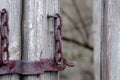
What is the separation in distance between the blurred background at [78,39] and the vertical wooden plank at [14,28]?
7.49 feet

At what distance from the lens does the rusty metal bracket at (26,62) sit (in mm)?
1264

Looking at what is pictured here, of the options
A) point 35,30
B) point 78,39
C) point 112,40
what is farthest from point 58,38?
point 78,39

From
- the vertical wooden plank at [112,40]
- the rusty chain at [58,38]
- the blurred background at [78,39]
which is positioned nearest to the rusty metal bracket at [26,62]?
the rusty chain at [58,38]

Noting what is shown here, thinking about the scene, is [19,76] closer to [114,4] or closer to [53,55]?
[53,55]

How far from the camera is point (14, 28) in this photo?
1.31 m

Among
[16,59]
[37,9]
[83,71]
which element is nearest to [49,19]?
[37,9]

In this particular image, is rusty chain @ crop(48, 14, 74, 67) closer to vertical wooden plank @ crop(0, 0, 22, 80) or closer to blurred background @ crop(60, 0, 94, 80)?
vertical wooden plank @ crop(0, 0, 22, 80)

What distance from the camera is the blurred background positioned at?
3.86 meters

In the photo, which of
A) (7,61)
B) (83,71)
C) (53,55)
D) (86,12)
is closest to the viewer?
Answer: (7,61)

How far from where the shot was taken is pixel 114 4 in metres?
1.42

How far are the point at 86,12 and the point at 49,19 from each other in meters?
3.70

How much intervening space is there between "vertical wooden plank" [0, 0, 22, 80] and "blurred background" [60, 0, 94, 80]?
2283 mm

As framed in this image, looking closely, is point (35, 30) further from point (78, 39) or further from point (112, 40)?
point (78, 39)

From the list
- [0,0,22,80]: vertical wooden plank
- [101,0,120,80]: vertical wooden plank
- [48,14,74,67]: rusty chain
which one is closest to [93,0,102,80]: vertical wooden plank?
[101,0,120,80]: vertical wooden plank
